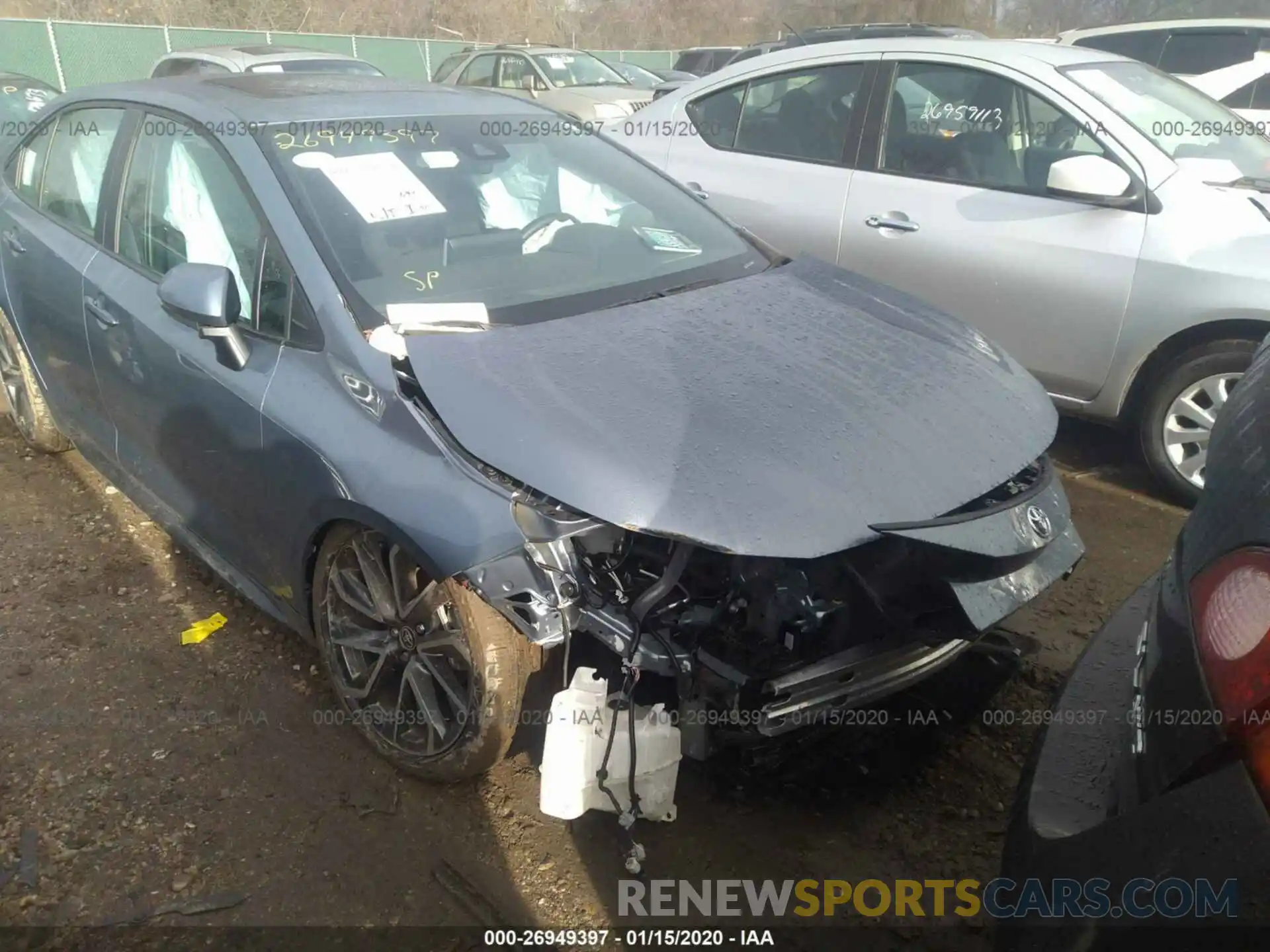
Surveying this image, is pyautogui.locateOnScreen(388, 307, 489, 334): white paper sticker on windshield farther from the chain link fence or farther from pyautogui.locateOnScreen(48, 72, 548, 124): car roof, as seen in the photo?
the chain link fence

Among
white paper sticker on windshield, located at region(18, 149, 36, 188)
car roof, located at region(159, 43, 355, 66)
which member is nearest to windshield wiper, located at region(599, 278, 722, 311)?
white paper sticker on windshield, located at region(18, 149, 36, 188)

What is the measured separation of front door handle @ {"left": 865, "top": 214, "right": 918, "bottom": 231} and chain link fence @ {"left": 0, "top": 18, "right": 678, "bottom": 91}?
14409 mm

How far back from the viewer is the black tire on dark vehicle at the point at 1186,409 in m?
3.56

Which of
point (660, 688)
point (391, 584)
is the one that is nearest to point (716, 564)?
point (660, 688)

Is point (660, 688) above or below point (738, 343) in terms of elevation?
below

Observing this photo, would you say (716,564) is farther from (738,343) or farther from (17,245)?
(17,245)

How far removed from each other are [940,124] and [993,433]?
8.18ft

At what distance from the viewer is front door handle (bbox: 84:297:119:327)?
9.82 feet

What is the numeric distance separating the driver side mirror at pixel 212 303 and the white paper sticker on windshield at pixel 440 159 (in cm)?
67

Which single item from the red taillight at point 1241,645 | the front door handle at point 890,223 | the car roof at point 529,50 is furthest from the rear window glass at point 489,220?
the car roof at point 529,50

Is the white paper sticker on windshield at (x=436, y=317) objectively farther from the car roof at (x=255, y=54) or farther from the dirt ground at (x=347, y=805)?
the car roof at (x=255, y=54)

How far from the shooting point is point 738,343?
2434mm

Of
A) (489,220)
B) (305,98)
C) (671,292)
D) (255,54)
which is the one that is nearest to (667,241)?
(671,292)

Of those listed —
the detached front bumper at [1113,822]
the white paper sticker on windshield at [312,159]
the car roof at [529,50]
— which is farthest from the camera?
the car roof at [529,50]
